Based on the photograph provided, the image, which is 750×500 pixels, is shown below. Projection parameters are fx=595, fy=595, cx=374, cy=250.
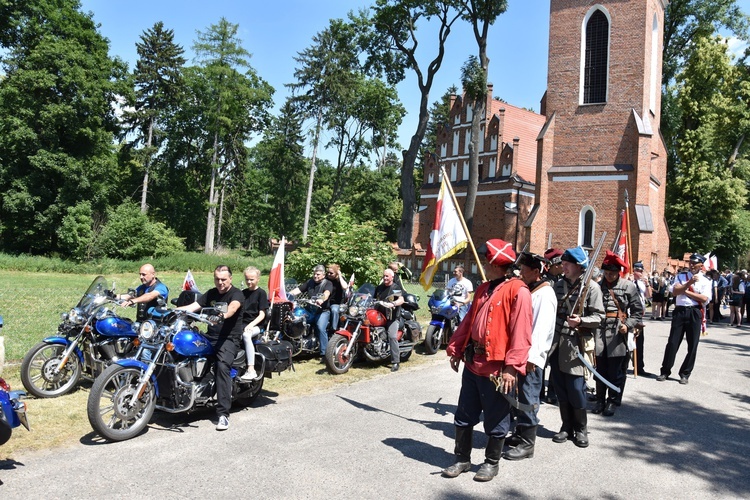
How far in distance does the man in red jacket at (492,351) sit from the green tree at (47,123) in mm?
38283

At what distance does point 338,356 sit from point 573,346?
3.99 metres

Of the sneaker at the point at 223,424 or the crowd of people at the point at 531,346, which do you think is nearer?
the crowd of people at the point at 531,346

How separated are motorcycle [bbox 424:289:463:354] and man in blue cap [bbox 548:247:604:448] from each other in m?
4.91

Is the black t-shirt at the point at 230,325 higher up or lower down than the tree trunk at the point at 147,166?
lower down

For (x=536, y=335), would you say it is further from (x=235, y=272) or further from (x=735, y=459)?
(x=235, y=272)

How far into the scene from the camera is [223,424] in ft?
19.8

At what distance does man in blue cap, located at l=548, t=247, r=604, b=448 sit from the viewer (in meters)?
5.80

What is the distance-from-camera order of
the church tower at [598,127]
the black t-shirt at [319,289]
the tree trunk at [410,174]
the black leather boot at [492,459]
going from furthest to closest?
the tree trunk at [410,174] → the church tower at [598,127] → the black t-shirt at [319,289] → the black leather boot at [492,459]

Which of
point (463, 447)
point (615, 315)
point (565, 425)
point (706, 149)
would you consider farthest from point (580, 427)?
point (706, 149)

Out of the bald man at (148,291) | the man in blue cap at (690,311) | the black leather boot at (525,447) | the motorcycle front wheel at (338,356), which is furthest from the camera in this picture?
the man in blue cap at (690,311)

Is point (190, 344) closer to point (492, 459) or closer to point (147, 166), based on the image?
point (492, 459)

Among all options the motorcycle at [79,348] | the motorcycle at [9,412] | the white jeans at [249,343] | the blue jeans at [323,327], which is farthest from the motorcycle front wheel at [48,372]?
the blue jeans at [323,327]

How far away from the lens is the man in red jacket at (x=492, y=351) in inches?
183

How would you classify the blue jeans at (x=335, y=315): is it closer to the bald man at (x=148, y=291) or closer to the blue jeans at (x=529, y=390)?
the bald man at (x=148, y=291)
